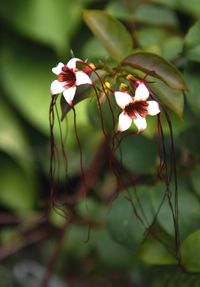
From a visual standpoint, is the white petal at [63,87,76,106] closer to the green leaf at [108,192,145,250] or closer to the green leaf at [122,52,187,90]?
the green leaf at [122,52,187,90]

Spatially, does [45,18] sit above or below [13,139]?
above

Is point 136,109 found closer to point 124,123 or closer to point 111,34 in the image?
point 124,123

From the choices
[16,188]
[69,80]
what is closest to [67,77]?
[69,80]

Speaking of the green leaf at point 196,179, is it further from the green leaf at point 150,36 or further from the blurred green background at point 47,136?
the green leaf at point 150,36

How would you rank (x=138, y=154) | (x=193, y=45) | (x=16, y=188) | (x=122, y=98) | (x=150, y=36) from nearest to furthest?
(x=122, y=98) → (x=193, y=45) → (x=138, y=154) → (x=150, y=36) → (x=16, y=188)

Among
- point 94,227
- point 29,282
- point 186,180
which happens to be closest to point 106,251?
point 94,227

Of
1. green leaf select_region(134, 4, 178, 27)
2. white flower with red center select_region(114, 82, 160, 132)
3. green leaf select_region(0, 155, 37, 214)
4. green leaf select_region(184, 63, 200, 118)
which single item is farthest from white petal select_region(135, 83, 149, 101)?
green leaf select_region(0, 155, 37, 214)
